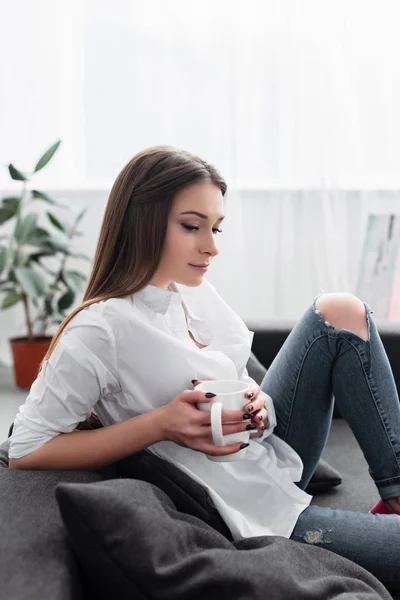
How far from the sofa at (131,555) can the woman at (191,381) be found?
0.10 m

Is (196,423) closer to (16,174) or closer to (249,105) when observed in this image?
(16,174)

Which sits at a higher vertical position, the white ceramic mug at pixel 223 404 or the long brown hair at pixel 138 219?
the long brown hair at pixel 138 219

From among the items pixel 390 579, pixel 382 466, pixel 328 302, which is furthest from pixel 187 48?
pixel 390 579

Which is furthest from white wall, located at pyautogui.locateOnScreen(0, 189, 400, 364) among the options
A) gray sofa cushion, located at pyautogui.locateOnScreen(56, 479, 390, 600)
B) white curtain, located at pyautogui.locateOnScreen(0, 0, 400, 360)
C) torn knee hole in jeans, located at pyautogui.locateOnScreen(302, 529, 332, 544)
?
gray sofa cushion, located at pyautogui.locateOnScreen(56, 479, 390, 600)

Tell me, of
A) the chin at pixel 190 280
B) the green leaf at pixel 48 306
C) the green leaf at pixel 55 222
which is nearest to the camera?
the chin at pixel 190 280

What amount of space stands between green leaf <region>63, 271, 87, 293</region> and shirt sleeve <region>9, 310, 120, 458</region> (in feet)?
6.40

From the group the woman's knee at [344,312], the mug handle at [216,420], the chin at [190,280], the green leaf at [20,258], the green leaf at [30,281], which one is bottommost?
the green leaf at [30,281]

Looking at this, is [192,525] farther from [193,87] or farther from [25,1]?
[25,1]

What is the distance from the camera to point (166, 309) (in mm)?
1343

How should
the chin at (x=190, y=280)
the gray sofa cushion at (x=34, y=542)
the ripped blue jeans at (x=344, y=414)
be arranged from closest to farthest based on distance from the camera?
the gray sofa cushion at (x=34, y=542)
the ripped blue jeans at (x=344, y=414)
the chin at (x=190, y=280)

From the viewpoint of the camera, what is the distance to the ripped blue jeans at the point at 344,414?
1236 millimetres

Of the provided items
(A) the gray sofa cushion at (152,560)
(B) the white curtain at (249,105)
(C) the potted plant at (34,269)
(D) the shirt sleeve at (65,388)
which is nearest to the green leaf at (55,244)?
(C) the potted plant at (34,269)

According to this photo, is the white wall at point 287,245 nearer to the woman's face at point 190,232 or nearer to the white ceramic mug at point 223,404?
the woman's face at point 190,232

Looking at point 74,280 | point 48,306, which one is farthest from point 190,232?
point 48,306
